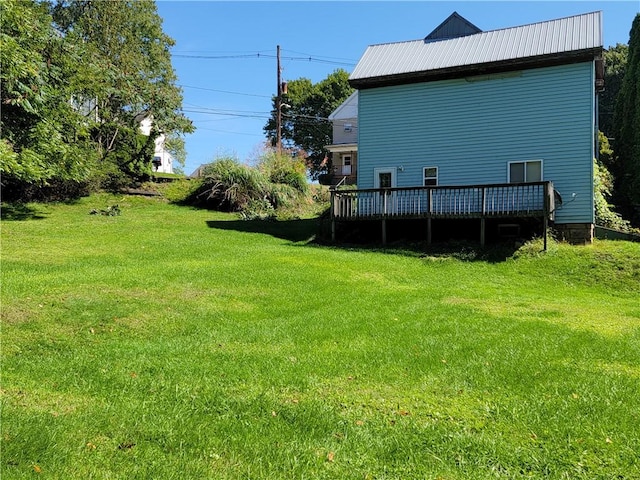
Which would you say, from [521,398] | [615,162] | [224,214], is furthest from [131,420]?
[615,162]

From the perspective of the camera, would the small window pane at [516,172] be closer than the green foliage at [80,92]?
No

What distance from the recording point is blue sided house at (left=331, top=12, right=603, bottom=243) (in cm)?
1441

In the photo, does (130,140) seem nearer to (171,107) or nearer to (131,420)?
(171,107)

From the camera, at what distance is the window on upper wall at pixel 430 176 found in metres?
16.7

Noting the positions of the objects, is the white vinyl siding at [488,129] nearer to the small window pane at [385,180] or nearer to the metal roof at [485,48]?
the small window pane at [385,180]

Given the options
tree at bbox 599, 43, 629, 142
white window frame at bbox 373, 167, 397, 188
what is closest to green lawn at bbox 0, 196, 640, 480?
white window frame at bbox 373, 167, 397, 188

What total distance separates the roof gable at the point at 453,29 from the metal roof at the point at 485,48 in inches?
19.1

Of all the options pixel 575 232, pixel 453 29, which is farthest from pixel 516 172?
pixel 453 29

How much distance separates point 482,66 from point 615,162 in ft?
41.8

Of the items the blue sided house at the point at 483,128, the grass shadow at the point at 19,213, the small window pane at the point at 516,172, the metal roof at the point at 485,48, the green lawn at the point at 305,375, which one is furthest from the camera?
the grass shadow at the point at 19,213

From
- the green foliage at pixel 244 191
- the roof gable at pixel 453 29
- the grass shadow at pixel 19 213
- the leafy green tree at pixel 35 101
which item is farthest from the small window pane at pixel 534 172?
the grass shadow at pixel 19 213

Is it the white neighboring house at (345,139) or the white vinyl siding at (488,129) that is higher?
the white neighboring house at (345,139)

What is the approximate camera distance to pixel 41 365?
4.52 m

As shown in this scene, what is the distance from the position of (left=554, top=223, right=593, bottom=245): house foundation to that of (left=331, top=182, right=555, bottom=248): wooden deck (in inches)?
25.5
